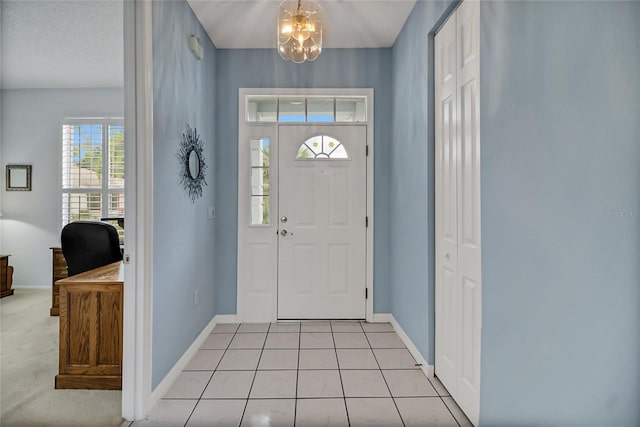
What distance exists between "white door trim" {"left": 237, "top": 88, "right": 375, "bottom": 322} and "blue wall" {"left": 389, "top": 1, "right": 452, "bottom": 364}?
0.73 ft

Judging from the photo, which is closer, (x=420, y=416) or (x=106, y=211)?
(x=420, y=416)

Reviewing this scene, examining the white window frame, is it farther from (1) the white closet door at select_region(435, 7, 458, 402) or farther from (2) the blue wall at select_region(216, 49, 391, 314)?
(1) the white closet door at select_region(435, 7, 458, 402)

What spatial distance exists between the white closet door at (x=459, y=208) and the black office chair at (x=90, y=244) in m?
2.73

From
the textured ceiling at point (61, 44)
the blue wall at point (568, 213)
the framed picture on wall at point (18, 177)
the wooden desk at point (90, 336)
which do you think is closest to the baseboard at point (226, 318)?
the wooden desk at point (90, 336)

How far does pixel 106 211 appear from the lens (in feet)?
15.0

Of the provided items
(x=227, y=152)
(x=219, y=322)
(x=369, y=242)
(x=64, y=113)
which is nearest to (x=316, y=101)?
(x=227, y=152)

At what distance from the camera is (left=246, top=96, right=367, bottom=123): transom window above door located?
11.2 feet

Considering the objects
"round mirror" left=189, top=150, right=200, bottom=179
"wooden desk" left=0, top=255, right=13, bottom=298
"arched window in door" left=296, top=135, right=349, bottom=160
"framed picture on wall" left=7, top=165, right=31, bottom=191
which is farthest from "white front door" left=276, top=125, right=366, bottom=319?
"framed picture on wall" left=7, top=165, right=31, bottom=191

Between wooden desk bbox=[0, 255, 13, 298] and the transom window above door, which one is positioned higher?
the transom window above door

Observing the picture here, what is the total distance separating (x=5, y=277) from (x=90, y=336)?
314cm

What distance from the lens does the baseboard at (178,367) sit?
1.98m

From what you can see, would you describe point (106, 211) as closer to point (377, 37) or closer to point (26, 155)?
point (26, 155)

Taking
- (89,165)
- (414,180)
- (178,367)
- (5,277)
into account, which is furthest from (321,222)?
(5,277)

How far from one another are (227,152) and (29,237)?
129 inches
